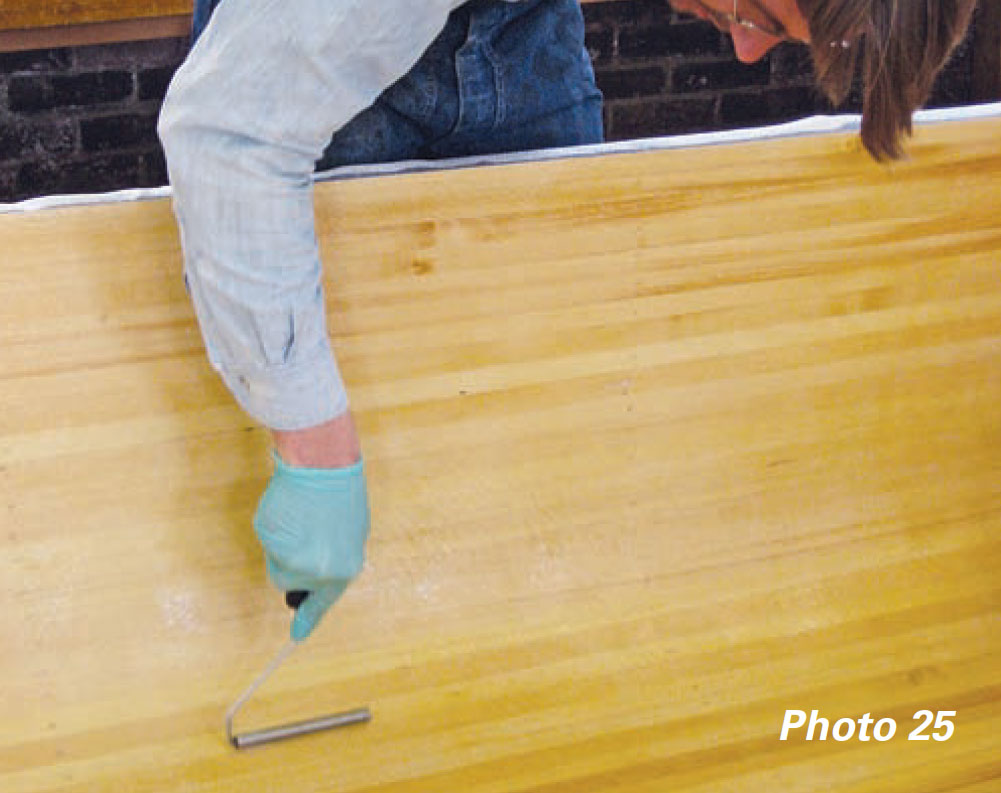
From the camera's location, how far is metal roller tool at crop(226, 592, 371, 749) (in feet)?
3.10

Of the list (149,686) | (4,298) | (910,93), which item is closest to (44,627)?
(149,686)

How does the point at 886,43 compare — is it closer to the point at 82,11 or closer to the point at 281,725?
the point at 281,725

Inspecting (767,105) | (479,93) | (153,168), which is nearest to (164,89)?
(153,168)

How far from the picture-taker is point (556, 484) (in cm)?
98

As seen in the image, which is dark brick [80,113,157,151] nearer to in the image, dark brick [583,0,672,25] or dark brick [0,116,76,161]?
dark brick [0,116,76,161]

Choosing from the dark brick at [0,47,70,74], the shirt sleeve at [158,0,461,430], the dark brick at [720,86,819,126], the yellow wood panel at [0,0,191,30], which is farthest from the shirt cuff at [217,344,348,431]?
the dark brick at [720,86,819,126]

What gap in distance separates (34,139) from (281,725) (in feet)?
4.77

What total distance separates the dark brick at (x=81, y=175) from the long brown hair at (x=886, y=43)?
62.7 inches

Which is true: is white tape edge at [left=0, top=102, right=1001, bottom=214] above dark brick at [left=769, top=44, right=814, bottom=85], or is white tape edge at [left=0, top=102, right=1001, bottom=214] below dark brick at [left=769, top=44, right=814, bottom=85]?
above

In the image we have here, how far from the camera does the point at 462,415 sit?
0.93m

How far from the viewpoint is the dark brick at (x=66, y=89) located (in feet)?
6.91

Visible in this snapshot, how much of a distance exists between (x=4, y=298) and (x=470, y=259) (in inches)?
11.4

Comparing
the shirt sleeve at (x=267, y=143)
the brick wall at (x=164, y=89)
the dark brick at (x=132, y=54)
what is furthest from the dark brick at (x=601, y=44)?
the shirt sleeve at (x=267, y=143)

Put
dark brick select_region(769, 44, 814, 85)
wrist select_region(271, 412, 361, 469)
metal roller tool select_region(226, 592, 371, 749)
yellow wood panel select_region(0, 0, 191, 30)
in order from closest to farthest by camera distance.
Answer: wrist select_region(271, 412, 361, 469) → metal roller tool select_region(226, 592, 371, 749) → yellow wood panel select_region(0, 0, 191, 30) → dark brick select_region(769, 44, 814, 85)
